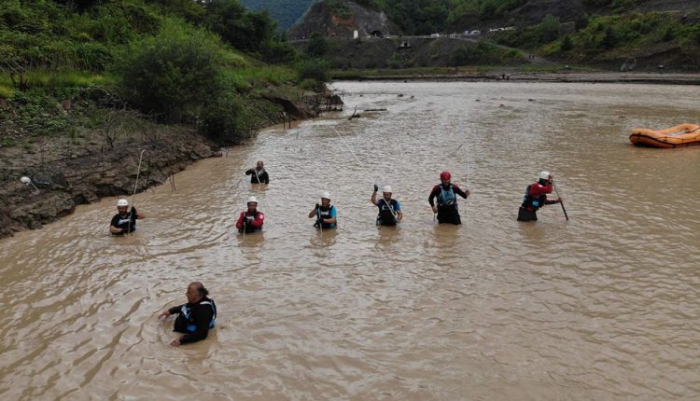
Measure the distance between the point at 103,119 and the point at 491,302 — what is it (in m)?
17.9

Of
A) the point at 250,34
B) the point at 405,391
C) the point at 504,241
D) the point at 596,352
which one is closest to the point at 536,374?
the point at 596,352

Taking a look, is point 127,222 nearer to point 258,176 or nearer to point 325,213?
point 325,213

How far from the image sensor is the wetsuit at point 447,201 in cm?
1284

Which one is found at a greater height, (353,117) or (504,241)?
(353,117)

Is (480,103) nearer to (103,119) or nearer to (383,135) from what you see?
(383,135)

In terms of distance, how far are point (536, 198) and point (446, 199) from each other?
246cm

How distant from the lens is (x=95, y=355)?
7.37 m

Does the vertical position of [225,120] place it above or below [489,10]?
below

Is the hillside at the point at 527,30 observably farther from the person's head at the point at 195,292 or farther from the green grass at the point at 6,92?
the person's head at the point at 195,292

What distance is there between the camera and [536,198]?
515 inches

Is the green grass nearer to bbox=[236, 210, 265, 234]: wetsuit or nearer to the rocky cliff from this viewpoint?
bbox=[236, 210, 265, 234]: wetsuit

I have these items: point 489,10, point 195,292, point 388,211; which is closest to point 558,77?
point 489,10

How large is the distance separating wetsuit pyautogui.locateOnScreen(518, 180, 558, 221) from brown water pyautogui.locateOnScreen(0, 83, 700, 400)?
44cm

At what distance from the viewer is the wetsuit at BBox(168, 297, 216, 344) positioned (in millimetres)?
7634
